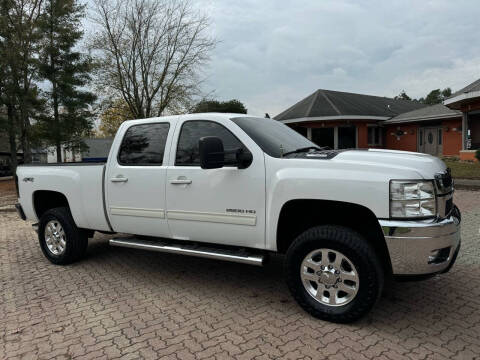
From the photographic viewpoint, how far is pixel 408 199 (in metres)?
3.04

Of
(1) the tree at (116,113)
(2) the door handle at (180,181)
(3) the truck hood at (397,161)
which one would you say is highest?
(1) the tree at (116,113)

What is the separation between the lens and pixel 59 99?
67.4ft

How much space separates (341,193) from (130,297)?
2.55m

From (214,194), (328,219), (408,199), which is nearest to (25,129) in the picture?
(214,194)

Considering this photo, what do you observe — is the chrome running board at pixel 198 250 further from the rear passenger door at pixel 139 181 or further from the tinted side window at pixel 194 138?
the tinted side window at pixel 194 138

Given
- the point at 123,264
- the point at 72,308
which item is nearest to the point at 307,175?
the point at 72,308

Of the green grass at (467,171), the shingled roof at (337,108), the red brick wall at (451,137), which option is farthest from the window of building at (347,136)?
the green grass at (467,171)

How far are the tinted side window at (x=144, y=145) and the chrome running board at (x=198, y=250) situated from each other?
95 cm

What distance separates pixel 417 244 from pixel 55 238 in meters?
4.74

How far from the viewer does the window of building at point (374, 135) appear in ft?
89.5

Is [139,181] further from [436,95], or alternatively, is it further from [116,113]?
[436,95]

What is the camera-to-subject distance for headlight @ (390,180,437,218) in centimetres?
304

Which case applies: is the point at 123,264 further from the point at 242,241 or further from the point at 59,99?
the point at 59,99

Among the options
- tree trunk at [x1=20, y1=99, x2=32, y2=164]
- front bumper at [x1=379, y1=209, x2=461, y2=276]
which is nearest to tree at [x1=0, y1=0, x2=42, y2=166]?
tree trunk at [x1=20, y1=99, x2=32, y2=164]
